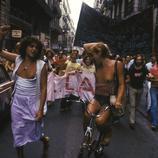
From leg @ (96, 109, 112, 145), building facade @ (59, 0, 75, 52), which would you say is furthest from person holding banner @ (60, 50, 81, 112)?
building facade @ (59, 0, 75, 52)

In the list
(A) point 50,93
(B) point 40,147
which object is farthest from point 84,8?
(B) point 40,147

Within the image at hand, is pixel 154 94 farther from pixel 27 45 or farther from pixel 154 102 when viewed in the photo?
pixel 27 45

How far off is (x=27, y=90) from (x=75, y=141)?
269 centimetres

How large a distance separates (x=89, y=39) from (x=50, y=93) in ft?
6.05

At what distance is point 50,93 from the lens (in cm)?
1354

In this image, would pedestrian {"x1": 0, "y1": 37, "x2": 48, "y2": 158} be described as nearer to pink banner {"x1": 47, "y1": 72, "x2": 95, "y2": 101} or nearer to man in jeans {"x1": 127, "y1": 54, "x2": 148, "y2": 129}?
man in jeans {"x1": 127, "y1": 54, "x2": 148, "y2": 129}

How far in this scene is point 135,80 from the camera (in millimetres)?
10688

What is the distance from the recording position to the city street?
767cm

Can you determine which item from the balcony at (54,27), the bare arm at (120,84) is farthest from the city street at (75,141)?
the balcony at (54,27)

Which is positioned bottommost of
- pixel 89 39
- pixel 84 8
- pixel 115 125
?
pixel 115 125

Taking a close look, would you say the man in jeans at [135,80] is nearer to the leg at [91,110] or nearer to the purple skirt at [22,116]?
the leg at [91,110]

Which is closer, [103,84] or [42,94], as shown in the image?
[42,94]

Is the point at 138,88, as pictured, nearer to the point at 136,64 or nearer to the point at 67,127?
the point at 136,64

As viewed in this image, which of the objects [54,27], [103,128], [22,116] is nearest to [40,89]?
[22,116]
